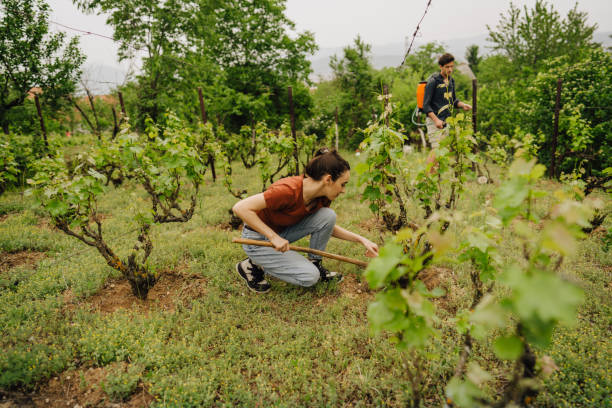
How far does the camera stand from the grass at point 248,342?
2.09 metres

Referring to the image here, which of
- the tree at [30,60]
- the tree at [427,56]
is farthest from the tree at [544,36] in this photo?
the tree at [30,60]

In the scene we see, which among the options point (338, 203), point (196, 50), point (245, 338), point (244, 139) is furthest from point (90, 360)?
point (196, 50)

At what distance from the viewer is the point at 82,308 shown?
9.61 ft

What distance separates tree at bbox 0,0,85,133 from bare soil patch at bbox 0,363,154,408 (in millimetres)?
13449

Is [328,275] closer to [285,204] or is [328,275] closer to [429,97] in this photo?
[285,204]

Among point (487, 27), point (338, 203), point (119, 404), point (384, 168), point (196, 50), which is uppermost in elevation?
point (487, 27)

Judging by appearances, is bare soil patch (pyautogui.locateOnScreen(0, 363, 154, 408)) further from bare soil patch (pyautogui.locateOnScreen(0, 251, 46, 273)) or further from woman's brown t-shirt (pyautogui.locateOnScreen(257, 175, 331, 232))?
bare soil patch (pyautogui.locateOnScreen(0, 251, 46, 273))

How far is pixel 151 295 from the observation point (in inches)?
129

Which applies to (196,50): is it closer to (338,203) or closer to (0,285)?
(338,203)

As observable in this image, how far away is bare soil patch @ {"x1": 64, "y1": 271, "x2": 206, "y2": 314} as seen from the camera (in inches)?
120

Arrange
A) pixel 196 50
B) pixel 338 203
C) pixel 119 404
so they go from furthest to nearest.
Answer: pixel 196 50
pixel 338 203
pixel 119 404

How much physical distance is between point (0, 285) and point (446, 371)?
450 centimetres

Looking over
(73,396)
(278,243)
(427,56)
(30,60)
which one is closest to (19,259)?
(73,396)

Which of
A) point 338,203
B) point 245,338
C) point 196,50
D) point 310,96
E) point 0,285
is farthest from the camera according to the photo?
point 310,96
